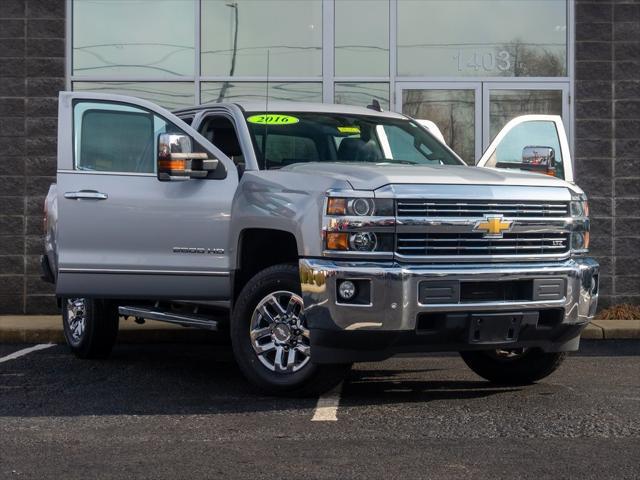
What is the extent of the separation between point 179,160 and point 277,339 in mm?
1405

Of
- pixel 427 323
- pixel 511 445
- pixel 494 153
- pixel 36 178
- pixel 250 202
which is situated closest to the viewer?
pixel 511 445

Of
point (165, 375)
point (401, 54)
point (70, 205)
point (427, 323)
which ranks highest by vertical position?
point (401, 54)

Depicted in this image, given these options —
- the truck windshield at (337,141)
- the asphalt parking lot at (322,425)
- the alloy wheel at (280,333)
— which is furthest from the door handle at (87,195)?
the alloy wheel at (280,333)

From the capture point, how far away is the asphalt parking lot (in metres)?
5.86

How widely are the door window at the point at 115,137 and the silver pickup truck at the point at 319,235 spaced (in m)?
0.01

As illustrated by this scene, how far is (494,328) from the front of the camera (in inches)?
299

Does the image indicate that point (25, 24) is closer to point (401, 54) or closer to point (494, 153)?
point (401, 54)

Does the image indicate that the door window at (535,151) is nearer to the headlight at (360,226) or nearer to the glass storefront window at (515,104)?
the headlight at (360,226)

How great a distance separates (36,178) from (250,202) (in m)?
6.49

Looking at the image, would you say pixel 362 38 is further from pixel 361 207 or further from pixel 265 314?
pixel 361 207

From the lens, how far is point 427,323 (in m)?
7.47

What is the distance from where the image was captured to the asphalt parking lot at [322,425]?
5.86m

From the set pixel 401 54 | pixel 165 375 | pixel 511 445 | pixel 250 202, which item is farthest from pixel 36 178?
pixel 511 445

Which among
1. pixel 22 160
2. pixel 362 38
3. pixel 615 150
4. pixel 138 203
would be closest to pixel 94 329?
pixel 138 203
